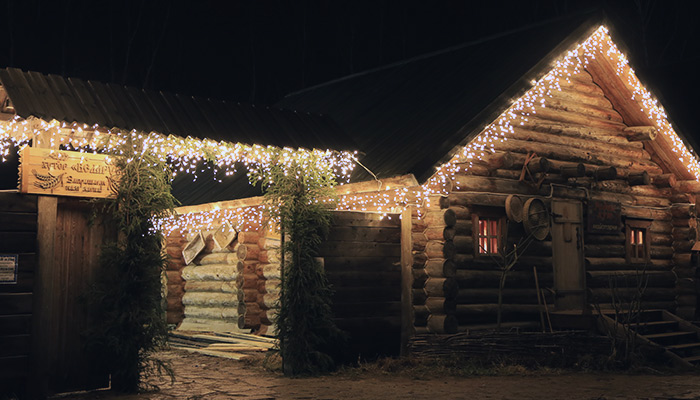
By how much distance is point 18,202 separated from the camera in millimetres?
9250

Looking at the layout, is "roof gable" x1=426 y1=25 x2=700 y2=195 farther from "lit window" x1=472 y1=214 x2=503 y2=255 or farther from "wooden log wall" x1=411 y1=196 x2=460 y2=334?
"lit window" x1=472 y1=214 x2=503 y2=255

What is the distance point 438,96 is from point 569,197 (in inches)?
128

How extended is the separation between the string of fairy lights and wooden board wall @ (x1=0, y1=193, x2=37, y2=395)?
3.49 ft

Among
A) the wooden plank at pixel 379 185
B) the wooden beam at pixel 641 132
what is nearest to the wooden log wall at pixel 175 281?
the wooden plank at pixel 379 185

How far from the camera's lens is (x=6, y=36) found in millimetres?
32062

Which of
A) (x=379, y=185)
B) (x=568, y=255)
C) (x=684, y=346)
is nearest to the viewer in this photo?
(x=379, y=185)

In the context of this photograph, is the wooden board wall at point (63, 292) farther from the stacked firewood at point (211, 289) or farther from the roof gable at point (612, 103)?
the stacked firewood at point (211, 289)

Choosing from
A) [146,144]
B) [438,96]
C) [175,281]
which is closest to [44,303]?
[146,144]

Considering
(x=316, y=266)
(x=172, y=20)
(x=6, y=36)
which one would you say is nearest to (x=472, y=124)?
(x=316, y=266)

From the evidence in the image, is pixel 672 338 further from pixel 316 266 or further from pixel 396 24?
pixel 396 24

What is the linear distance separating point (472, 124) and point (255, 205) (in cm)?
554

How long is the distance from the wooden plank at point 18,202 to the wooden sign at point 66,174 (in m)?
0.11

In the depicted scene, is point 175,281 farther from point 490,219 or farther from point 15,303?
point 15,303

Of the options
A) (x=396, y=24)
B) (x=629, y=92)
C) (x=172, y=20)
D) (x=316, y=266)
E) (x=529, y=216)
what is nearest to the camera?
(x=316, y=266)
